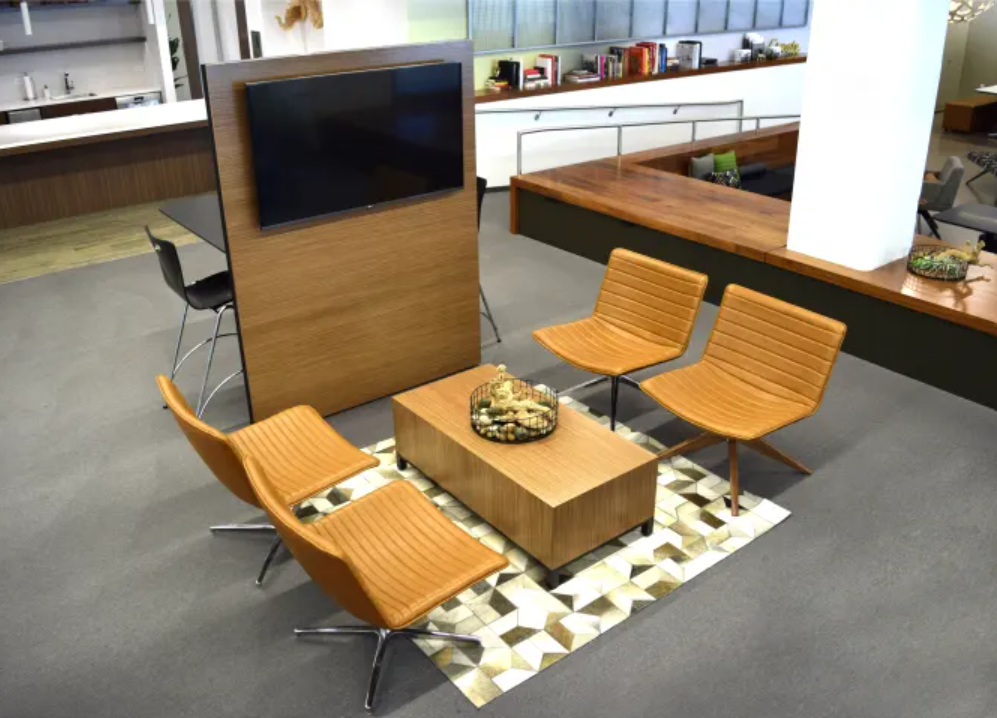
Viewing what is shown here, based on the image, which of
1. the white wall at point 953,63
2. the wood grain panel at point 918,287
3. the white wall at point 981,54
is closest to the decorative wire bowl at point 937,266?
the wood grain panel at point 918,287

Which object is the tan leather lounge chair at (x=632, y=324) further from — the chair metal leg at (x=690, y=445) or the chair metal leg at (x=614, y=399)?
the chair metal leg at (x=690, y=445)

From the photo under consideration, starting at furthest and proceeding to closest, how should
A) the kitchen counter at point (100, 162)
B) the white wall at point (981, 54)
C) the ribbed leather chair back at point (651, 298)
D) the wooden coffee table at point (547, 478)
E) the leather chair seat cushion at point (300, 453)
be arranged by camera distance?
the white wall at point (981, 54)
the kitchen counter at point (100, 162)
the ribbed leather chair back at point (651, 298)
the leather chair seat cushion at point (300, 453)
the wooden coffee table at point (547, 478)

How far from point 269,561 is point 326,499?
0.59 m

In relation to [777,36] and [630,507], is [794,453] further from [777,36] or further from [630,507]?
[777,36]

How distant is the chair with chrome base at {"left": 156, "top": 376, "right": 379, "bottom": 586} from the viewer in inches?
137

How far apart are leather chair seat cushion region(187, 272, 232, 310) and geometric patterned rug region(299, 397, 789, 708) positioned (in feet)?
4.51

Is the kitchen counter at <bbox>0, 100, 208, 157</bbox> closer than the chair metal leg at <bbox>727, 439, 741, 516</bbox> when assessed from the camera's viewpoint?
No

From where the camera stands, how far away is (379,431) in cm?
490

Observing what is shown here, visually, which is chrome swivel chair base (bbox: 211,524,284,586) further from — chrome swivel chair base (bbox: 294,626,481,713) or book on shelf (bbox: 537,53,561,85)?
book on shelf (bbox: 537,53,561,85)

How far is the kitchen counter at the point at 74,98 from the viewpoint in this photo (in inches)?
366

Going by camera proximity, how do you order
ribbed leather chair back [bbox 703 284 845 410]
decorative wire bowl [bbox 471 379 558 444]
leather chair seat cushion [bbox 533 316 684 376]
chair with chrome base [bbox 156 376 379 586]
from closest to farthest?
chair with chrome base [bbox 156 376 379 586]
decorative wire bowl [bbox 471 379 558 444]
ribbed leather chair back [bbox 703 284 845 410]
leather chair seat cushion [bbox 533 316 684 376]

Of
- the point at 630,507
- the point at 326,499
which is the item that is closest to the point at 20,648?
the point at 326,499

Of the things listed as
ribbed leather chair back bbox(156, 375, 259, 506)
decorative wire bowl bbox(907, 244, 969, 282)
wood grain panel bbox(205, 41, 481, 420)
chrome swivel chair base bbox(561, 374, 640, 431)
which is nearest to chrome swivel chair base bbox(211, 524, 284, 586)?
ribbed leather chair back bbox(156, 375, 259, 506)

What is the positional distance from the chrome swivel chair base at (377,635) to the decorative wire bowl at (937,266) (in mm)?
3626
